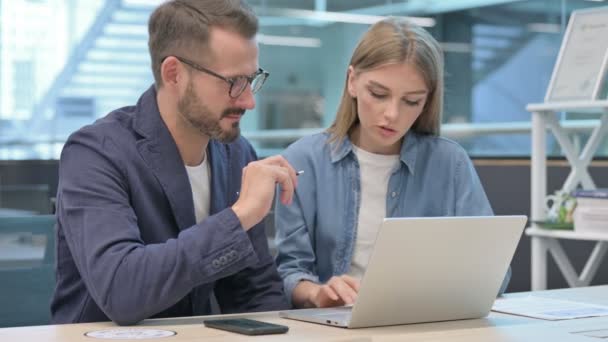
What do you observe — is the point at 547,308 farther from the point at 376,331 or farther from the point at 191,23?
the point at 191,23

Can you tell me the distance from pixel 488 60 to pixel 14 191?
8.90 ft

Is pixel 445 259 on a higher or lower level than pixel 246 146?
lower

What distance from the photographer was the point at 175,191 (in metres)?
1.89

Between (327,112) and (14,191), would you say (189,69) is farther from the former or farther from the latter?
(327,112)

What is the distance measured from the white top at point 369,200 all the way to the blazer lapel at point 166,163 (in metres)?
0.49

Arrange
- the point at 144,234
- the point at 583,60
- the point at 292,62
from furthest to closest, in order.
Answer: the point at 292,62
the point at 583,60
the point at 144,234

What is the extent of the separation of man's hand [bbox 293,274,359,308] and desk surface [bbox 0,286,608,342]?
151 millimetres

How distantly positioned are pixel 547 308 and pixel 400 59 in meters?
0.63

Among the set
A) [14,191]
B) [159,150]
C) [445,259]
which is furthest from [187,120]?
[14,191]

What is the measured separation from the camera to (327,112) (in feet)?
20.9

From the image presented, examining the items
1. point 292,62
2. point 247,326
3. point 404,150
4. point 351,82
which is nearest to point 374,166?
point 404,150

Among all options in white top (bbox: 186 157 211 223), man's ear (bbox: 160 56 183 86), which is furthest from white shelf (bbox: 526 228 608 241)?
man's ear (bbox: 160 56 183 86)

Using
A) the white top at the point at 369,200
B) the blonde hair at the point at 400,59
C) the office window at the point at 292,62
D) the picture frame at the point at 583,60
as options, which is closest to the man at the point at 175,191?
the white top at the point at 369,200

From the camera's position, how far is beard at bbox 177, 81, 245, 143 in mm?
1887
